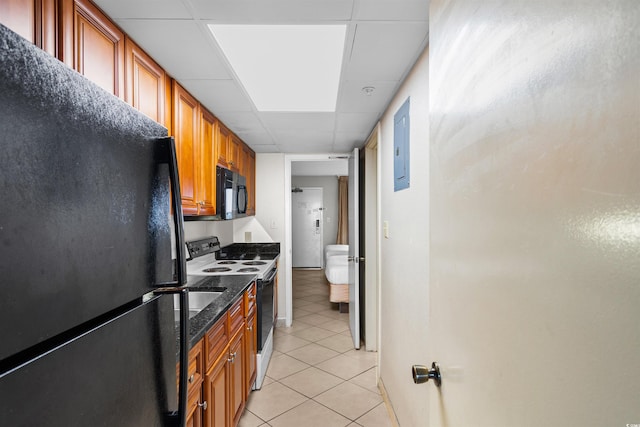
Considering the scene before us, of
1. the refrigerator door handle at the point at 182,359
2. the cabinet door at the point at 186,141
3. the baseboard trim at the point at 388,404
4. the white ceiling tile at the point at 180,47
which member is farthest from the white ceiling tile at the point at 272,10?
the baseboard trim at the point at 388,404

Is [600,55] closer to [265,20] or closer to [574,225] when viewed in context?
[574,225]

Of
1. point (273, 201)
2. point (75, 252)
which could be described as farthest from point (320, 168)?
point (75, 252)

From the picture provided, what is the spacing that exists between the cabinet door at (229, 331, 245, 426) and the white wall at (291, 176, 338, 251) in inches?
236

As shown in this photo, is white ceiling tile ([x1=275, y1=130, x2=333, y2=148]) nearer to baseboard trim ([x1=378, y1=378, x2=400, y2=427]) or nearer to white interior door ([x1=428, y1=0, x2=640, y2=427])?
baseboard trim ([x1=378, y1=378, x2=400, y2=427])

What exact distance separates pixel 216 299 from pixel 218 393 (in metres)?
0.47

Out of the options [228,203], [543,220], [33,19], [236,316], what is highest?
[33,19]

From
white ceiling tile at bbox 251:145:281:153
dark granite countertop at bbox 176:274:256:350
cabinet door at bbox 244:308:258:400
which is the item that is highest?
white ceiling tile at bbox 251:145:281:153

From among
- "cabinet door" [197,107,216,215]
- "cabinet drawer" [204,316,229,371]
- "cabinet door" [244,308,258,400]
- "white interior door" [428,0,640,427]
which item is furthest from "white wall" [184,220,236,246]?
"white interior door" [428,0,640,427]

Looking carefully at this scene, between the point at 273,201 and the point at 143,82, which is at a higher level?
the point at 143,82

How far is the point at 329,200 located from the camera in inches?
323

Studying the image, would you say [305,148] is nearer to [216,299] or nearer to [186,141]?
[186,141]

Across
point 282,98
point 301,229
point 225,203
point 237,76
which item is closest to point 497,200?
point 237,76

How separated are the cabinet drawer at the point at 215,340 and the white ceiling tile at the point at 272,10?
1.34 metres

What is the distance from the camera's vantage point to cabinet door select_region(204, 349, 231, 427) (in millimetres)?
1542
